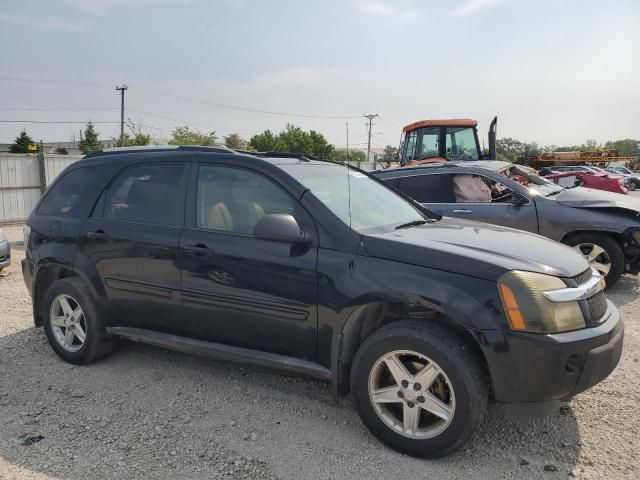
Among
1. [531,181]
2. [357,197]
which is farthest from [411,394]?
[531,181]

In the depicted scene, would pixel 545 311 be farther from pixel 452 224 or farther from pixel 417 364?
pixel 452 224

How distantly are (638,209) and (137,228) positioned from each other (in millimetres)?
5872

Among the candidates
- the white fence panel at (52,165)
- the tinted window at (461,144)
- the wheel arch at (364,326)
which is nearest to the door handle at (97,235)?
the wheel arch at (364,326)

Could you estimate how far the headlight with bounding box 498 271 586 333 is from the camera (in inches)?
101

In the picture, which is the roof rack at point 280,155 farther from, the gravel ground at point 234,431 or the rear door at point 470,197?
the rear door at point 470,197

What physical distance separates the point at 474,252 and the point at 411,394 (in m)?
0.87

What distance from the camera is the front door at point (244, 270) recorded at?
311 cm

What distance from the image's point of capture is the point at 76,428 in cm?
319

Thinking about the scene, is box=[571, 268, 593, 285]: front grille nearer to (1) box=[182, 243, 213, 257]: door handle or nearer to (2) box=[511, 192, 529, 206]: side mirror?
(1) box=[182, 243, 213, 257]: door handle

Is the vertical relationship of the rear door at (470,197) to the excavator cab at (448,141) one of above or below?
below

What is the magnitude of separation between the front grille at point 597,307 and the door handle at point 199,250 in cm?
234

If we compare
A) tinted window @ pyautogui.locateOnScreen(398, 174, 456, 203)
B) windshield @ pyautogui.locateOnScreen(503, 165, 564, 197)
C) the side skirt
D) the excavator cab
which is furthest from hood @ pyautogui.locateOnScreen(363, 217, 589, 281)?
the excavator cab

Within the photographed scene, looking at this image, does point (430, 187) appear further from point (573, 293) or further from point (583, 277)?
point (573, 293)

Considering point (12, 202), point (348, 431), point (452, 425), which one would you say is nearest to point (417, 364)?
point (452, 425)
